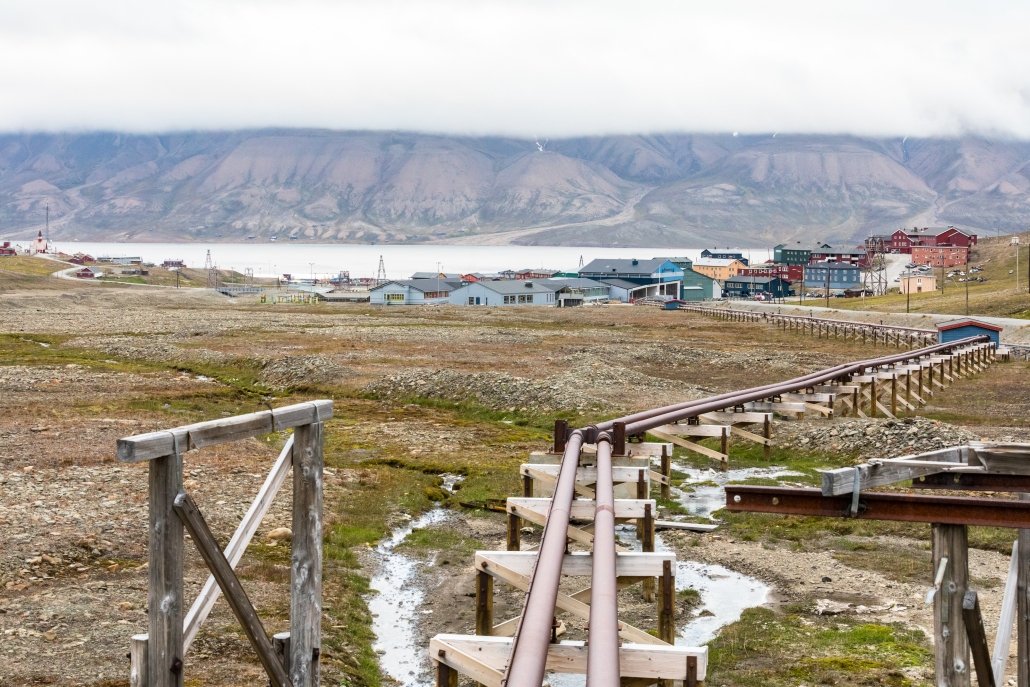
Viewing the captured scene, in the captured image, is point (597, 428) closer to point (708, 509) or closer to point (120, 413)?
point (708, 509)

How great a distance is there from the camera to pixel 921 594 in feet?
59.8

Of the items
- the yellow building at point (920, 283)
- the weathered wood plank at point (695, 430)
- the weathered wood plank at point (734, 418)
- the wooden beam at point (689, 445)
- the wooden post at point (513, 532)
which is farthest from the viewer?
the yellow building at point (920, 283)


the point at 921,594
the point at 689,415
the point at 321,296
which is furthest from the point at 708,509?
the point at 321,296

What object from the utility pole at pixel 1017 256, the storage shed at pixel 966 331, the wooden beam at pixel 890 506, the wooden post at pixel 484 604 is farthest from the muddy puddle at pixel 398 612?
the utility pole at pixel 1017 256

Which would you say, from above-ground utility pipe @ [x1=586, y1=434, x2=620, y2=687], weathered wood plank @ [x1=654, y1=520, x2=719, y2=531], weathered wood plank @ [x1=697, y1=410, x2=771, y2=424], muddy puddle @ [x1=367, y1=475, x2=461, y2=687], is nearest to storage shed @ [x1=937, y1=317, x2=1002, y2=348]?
weathered wood plank @ [x1=697, y1=410, x2=771, y2=424]

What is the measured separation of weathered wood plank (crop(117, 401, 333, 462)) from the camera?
26.1 feet

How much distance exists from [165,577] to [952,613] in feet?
20.4

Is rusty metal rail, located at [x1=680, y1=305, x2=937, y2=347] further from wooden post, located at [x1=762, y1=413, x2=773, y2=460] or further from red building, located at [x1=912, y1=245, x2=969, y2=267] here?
red building, located at [x1=912, y1=245, x2=969, y2=267]

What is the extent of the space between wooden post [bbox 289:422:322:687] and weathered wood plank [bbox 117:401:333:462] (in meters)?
0.19

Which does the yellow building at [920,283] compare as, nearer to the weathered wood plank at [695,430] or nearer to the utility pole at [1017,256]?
the utility pole at [1017,256]

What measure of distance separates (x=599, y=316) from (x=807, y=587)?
111511 mm

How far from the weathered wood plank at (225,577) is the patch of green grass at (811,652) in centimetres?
683

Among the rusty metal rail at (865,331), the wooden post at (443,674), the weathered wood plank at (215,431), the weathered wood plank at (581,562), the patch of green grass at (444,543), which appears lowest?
the patch of green grass at (444,543)

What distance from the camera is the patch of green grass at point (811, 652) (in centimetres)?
1441
